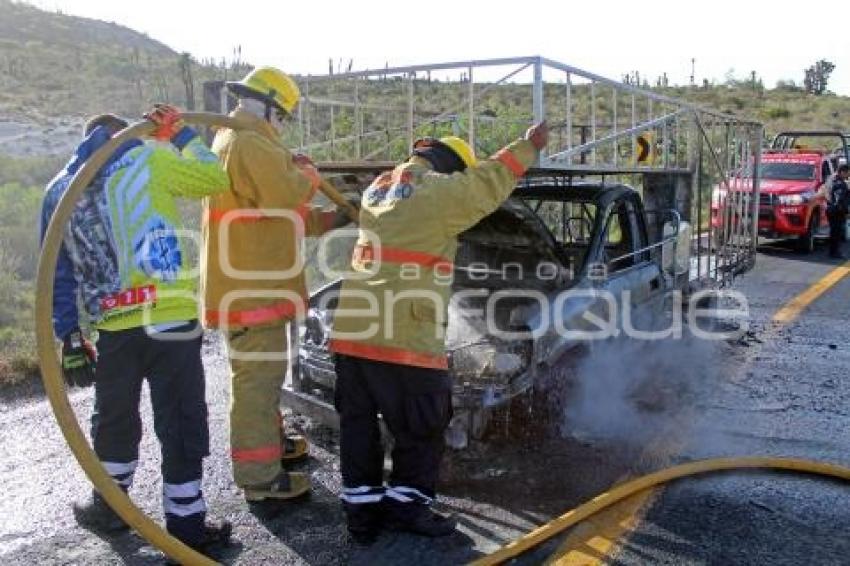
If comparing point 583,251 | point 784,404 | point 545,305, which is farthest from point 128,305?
point 784,404

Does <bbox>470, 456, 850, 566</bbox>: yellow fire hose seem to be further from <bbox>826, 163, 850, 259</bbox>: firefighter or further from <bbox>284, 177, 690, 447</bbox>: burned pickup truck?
<bbox>826, 163, 850, 259</bbox>: firefighter

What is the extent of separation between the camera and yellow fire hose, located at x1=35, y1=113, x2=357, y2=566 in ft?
10.4

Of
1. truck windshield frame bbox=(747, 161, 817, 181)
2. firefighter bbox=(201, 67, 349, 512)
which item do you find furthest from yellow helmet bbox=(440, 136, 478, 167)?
truck windshield frame bbox=(747, 161, 817, 181)

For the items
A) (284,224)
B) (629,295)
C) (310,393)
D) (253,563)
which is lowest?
(253,563)

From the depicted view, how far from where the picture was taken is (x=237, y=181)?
4059 mm

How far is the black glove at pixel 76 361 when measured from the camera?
379 centimetres

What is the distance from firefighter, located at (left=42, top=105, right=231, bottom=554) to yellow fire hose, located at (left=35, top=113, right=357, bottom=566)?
0.25 metres

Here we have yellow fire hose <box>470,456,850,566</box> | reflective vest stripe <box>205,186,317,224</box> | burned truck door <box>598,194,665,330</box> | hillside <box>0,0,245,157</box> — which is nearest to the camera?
yellow fire hose <box>470,456,850,566</box>

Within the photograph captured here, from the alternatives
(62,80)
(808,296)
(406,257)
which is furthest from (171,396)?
(62,80)

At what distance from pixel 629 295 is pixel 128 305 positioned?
359cm

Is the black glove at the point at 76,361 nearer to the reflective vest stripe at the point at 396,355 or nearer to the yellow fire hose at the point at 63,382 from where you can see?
the yellow fire hose at the point at 63,382

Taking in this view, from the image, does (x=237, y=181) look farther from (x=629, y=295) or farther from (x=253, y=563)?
(x=629, y=295)

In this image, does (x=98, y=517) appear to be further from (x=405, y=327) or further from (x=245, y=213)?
(x=405, y=327)

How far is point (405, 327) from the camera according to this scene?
12.2 ft
